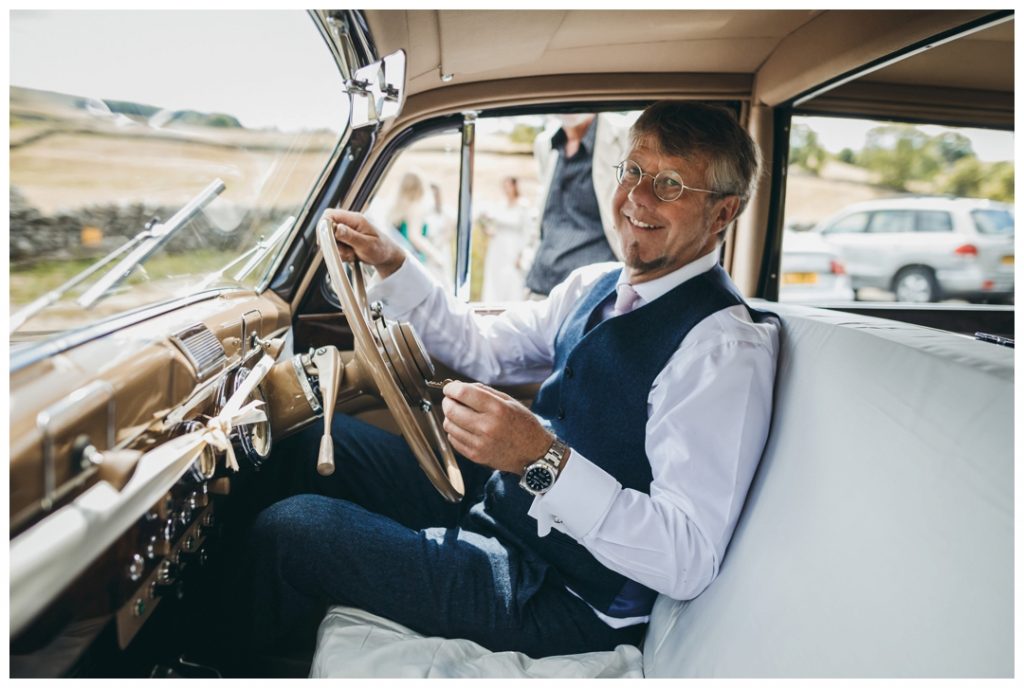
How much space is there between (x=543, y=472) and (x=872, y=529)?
496mm

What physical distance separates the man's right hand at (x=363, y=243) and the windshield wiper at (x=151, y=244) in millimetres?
248

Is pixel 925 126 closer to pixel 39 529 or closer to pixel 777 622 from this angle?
pixel 777 622

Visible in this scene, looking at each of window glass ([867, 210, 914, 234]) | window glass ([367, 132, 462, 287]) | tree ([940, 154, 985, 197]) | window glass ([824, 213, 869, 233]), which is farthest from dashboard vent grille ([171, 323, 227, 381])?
window glass ([867, 210, 914, 234])

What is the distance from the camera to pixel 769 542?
1.11m

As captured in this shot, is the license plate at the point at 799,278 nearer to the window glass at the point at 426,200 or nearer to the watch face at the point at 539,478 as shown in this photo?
the window glass at the point at 426,200

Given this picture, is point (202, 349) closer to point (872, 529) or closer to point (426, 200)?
point (872, 529)

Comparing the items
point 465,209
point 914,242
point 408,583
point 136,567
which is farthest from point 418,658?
point 914,242

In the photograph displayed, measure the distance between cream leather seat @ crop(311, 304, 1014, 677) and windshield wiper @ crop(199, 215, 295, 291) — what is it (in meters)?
0.79

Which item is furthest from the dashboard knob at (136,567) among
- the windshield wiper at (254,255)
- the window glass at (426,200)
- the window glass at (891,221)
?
the window glass at (891,221)

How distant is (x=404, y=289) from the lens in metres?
1.85

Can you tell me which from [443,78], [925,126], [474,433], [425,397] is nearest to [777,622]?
[474,433]
